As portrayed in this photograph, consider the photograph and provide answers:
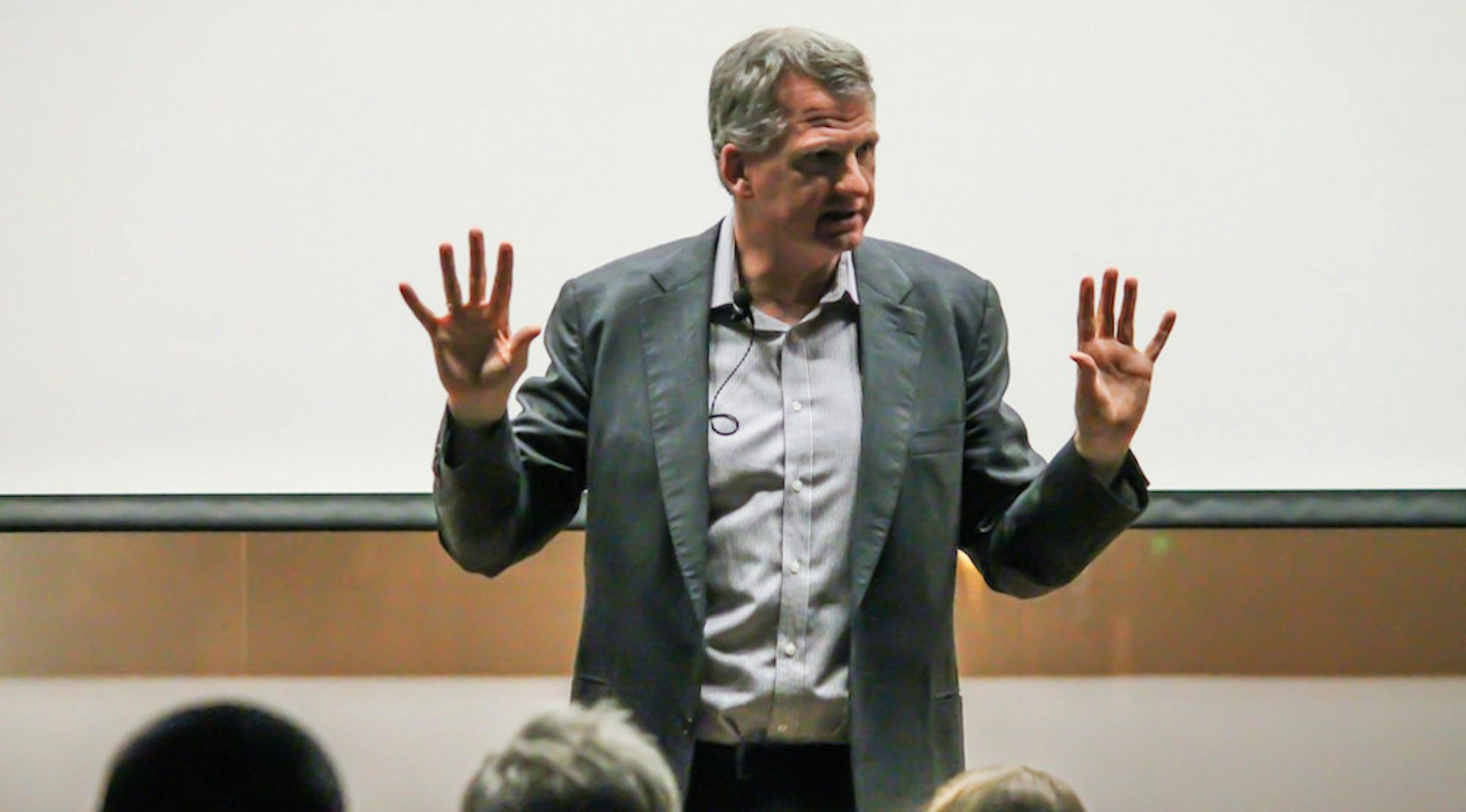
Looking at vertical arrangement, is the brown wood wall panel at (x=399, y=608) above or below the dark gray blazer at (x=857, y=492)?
below

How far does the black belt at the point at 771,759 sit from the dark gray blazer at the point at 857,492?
0.04 meters

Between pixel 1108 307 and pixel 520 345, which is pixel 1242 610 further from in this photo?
pixel 520 345

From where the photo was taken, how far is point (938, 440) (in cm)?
209

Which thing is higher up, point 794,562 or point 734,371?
point 734,371

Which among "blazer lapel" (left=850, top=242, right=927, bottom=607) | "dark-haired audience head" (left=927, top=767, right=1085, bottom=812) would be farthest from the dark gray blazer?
"dark-haired audience head" (left=927, top=767, right=1085, bottom=812)

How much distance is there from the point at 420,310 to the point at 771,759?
1.97 ft

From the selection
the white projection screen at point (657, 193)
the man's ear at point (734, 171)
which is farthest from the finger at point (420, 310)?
the white projection screen at point (657, 193)

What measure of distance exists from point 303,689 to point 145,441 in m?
0.51

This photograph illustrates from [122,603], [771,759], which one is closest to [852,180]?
[771,759]

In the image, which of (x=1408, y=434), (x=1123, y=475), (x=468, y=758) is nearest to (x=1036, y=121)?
(x=1408, y=434)

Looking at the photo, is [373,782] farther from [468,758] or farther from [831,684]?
[831,684]

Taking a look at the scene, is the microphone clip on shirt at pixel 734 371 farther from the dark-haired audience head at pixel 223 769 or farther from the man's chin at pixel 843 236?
the dark-haired audience head at pixel 223 769

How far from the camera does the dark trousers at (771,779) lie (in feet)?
6.64

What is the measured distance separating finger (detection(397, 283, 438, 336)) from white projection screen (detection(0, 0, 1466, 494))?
3.79ft
